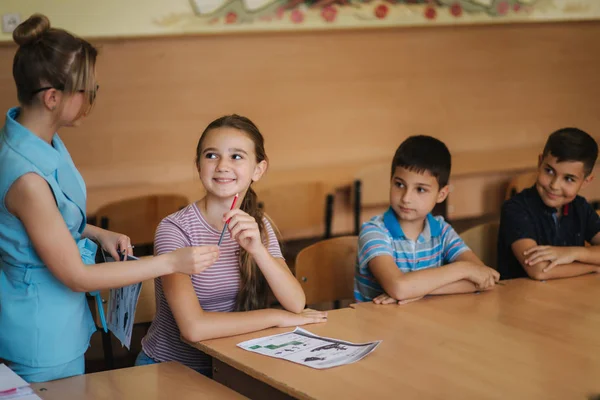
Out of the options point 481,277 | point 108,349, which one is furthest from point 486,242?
point 108,349

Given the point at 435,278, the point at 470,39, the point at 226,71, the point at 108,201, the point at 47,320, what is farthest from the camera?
the point at 470,39

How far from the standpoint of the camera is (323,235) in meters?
4.50

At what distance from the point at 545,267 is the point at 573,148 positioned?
0.51m

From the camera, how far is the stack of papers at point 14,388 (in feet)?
5.58

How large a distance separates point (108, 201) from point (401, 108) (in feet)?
5.93

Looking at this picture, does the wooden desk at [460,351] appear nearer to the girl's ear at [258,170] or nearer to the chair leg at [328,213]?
the girl's ear at [258,170]

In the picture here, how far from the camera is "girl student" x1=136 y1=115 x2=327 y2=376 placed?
2182mm

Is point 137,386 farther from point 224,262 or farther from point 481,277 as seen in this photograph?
point 481,277

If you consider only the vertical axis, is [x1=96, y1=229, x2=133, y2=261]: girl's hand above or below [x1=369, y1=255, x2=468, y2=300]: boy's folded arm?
above

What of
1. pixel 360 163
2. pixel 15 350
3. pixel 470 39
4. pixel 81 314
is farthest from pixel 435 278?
pixel 470 39

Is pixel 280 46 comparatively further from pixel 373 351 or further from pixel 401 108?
pixel 373 351

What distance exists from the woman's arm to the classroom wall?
2.08 m

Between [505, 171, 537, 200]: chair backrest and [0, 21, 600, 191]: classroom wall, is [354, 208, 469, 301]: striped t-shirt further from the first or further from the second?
[505, 171, 537, 200]: chair backrest

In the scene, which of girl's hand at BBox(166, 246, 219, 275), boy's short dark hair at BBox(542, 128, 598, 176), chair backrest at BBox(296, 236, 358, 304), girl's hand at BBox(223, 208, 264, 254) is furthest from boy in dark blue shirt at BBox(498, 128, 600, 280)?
girl's hand at BBox(166, 246, 219, 275)
